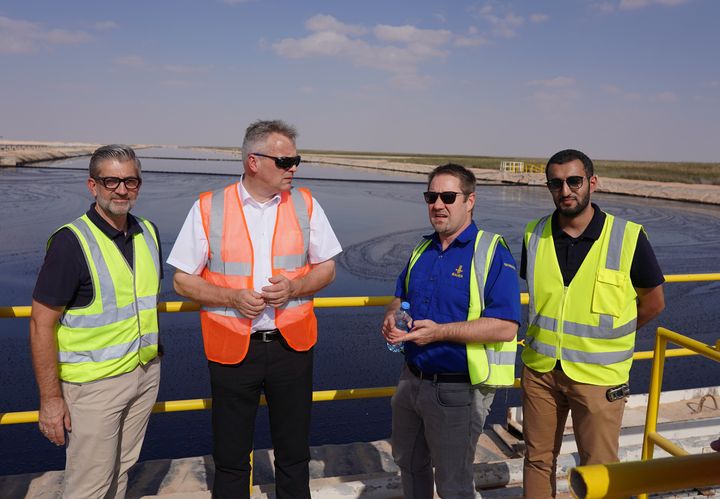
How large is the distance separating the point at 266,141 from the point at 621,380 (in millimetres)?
2033

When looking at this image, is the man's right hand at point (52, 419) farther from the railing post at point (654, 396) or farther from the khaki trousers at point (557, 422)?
the railing post at point (654, 396)

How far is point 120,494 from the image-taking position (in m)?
2.57

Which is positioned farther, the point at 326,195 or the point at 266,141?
the point at 326,195

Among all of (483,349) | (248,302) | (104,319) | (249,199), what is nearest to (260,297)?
(248,302)

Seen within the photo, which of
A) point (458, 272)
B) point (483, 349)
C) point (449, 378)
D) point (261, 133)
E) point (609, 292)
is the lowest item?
point (449, 378)

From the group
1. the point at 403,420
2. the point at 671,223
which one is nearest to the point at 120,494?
the point at 403,420

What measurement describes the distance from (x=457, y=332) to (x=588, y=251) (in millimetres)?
839

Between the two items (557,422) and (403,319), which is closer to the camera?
(403,319)

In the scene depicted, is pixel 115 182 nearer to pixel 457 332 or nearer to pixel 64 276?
pixel 64 276

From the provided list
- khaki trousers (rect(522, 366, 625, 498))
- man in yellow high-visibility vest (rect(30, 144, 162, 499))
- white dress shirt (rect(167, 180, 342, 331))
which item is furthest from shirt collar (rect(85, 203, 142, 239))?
khaki trousers (rect(522, 366, 625, 498))

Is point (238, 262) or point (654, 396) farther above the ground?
point (238, 262)

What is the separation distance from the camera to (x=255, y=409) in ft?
8.35

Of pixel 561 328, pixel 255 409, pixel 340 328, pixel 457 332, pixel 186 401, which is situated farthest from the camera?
pixel 340 328

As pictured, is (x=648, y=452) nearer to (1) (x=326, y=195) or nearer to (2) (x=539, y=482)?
(2) (x=539, y=482)
